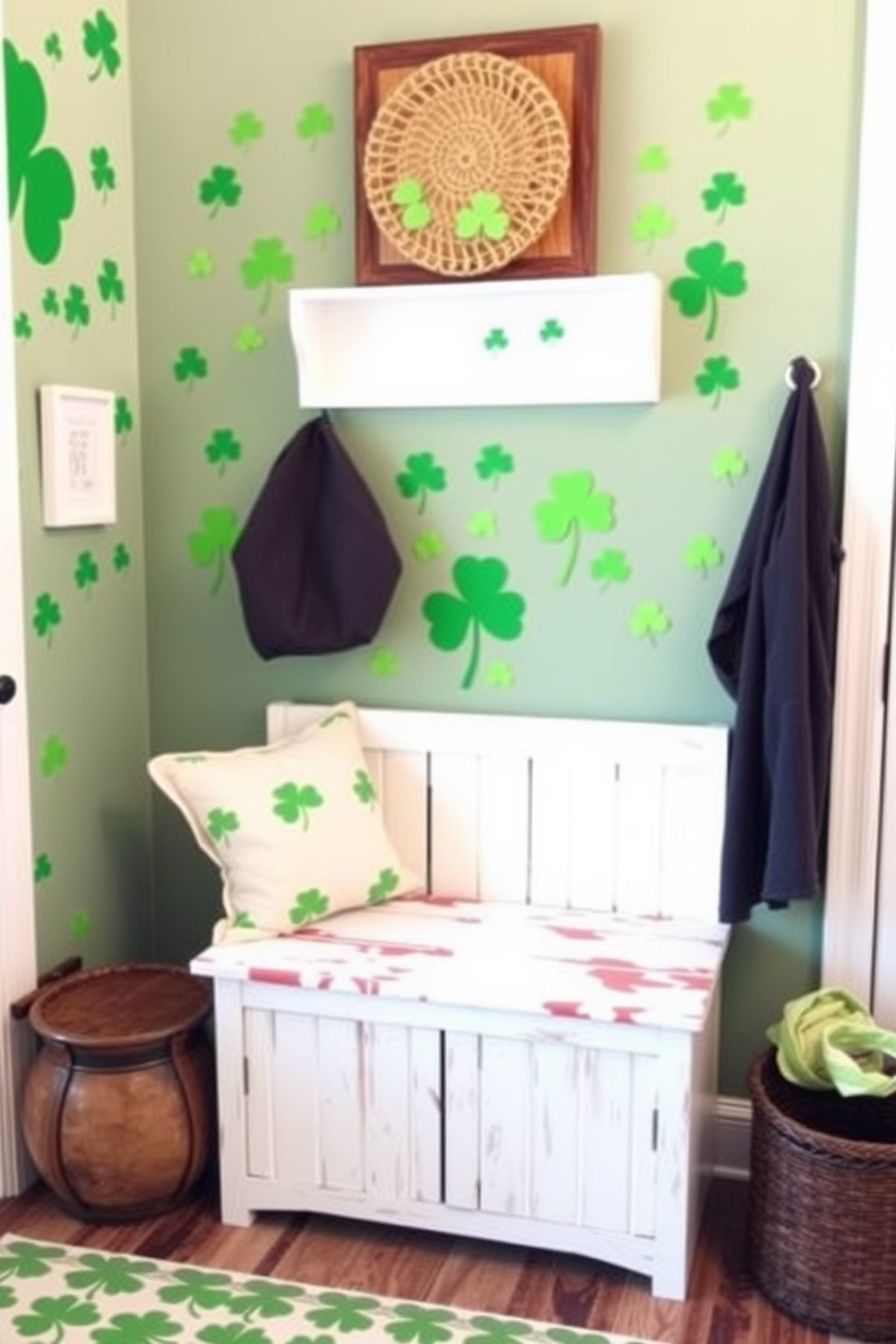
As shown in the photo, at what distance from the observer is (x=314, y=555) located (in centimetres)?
271

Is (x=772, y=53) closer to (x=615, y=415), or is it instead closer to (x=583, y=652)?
(x=615, y=415)

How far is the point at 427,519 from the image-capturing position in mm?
2727

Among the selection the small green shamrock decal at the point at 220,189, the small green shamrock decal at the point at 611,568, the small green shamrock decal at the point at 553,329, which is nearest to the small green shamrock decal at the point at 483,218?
the small green shamrock decal at the point at 553,329

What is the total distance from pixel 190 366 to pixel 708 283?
1049mm

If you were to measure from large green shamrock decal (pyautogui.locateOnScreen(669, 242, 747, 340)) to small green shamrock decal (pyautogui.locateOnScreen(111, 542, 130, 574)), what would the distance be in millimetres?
1199

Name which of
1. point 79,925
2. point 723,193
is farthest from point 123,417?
point 723,193

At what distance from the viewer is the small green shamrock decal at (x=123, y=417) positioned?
110 inches

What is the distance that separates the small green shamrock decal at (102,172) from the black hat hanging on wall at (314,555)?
2.01ft

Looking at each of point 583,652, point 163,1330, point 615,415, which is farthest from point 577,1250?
point 615,415

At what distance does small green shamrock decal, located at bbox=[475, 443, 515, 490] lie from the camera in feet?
8.73

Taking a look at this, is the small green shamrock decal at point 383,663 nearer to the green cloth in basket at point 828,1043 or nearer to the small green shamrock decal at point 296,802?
the small green shamrock decal at point 296,802

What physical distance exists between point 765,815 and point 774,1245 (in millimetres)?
699

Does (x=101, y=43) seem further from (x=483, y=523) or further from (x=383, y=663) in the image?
(x=383, y=663)

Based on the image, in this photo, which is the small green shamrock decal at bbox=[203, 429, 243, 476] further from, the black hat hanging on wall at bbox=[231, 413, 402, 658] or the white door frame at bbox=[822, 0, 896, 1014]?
the white door frame at bbox=[822, 0, 896, 1014]
